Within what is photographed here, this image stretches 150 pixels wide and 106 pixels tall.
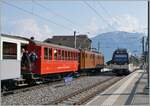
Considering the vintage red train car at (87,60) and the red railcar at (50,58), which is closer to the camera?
the red railcar at (50,58)

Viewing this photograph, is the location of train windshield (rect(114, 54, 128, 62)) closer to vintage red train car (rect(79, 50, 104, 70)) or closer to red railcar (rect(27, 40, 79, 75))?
vintage red train car (rect(79, 50, 104, 70))

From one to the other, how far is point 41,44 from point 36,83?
2464 millimetres

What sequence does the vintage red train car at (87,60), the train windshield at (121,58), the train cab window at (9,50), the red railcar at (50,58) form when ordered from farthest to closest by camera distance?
the train windshield at (121,58) → the vintage red train car at (87,60) → the red railcar at (50,58) → the train cab window at (9,50)

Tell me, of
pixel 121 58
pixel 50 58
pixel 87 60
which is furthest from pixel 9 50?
pixel 121 58

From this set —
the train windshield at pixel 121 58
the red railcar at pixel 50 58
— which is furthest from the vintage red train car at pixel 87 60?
the red railcar at pixel 50 58

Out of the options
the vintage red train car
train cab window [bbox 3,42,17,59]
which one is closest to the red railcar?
train cab window [bbox 3,42,17,59]

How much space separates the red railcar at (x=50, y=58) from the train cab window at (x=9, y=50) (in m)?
4.49

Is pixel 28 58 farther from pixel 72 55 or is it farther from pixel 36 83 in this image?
pixel 72 55

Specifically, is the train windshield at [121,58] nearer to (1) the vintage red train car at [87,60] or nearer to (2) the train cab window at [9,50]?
(1) the vintage red train car at [87,60]

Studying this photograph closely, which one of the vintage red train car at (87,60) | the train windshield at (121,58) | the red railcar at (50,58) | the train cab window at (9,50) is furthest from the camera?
the train windshield at (121,58)

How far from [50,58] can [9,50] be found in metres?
7.69

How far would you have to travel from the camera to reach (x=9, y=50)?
1944 cm

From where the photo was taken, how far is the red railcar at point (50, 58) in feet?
81.4

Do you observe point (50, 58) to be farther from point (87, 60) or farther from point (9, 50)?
point (87, 60)
